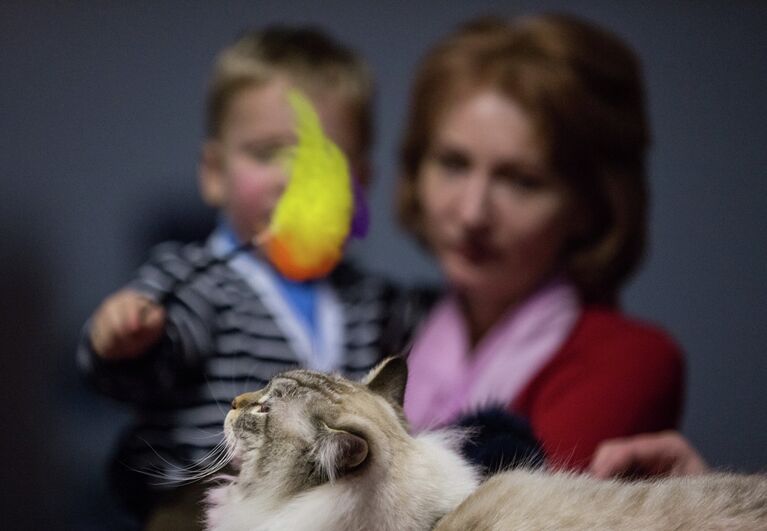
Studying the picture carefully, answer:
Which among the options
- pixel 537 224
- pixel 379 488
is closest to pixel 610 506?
pixel 379 488

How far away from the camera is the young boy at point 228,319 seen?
1.76 ft

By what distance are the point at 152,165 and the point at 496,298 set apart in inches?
14.0

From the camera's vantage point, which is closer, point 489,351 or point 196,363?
point 196,363

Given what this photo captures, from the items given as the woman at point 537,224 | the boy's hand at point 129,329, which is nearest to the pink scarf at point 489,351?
the woman at point 537,224

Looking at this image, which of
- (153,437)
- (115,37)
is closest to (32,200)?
(115,37)

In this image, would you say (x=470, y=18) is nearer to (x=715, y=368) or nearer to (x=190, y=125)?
(x=190, y=125)

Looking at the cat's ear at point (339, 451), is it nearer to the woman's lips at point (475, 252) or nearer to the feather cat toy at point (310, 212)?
the feather cat toy at point (310, 212)

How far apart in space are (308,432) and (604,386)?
37 centimetres

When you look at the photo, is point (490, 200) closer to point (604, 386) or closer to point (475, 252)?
point (475, 252)

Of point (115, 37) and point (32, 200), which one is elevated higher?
point (115, 37)

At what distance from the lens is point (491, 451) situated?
52 cm

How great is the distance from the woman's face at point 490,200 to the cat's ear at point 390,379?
23cm

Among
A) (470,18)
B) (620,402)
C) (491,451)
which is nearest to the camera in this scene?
(491,451)

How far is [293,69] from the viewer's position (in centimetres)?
61
